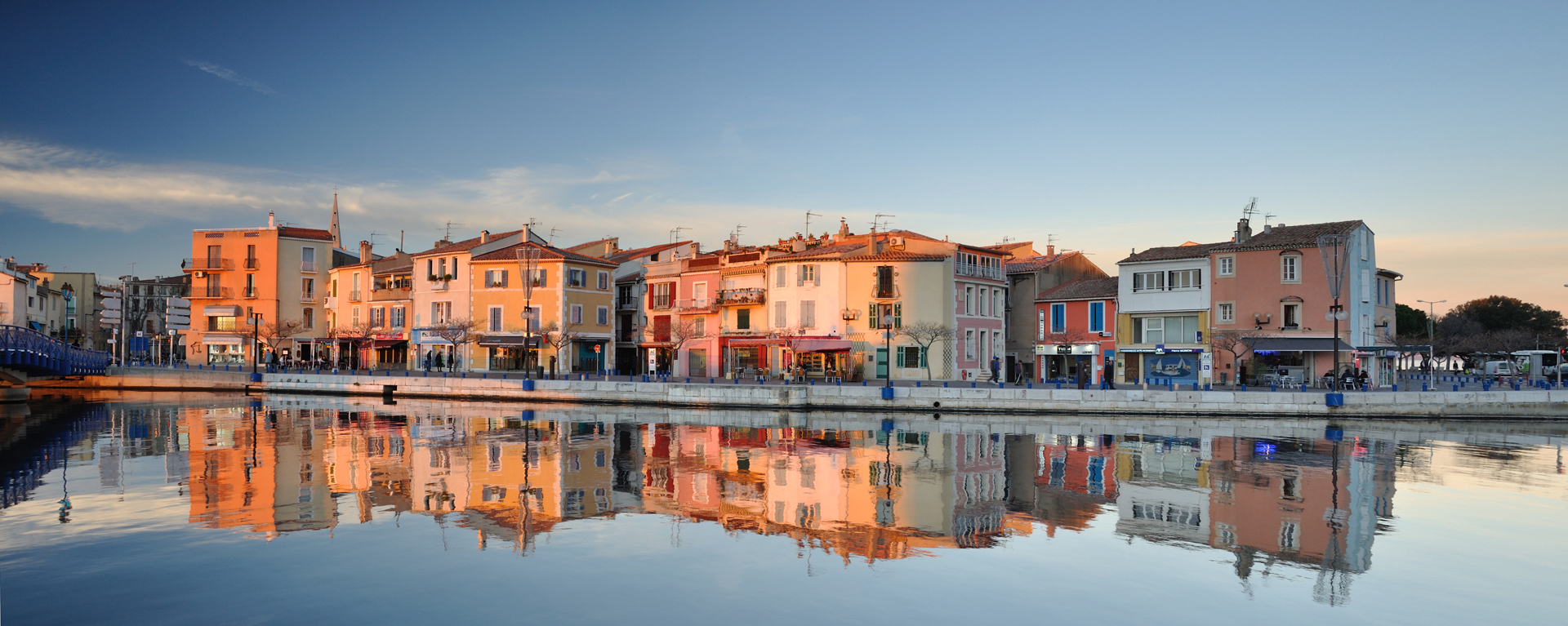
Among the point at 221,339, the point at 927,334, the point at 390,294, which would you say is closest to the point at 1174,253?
the point at 927,334

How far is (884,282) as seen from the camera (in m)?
52.2

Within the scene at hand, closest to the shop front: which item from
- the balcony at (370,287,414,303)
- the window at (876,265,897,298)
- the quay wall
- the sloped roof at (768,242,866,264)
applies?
the balcony at (370,287,414,303)

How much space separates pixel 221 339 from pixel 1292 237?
2849 inches

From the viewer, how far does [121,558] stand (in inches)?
500

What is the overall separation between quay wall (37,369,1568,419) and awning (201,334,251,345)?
30.5 metres

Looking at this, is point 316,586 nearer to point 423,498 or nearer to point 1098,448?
point 423,498

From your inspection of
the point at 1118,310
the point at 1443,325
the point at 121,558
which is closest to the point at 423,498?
the point at 121,558

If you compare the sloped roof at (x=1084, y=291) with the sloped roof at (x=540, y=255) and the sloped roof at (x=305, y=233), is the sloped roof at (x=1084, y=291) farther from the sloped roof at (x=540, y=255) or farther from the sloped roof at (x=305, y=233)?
the sloped roof at (x=305, y=233)

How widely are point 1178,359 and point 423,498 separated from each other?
42974 mm

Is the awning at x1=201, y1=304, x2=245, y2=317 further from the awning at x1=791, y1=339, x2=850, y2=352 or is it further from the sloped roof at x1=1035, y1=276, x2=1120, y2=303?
the sloped roof at x1=1035, y1=276, x2=1120, y2=303

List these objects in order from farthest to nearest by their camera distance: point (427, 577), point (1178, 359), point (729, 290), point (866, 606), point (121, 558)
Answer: point (729, 290) < point (1178, 359) < point (121, 558) < point (427, 577) < point (866, 606)

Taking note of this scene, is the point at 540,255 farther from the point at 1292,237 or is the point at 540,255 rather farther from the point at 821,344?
the point at 1292,237

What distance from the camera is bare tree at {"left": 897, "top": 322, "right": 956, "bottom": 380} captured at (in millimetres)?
50312

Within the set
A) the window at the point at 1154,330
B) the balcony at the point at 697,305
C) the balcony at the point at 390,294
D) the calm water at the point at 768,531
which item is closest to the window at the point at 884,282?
the balcony at the point at 697,305
